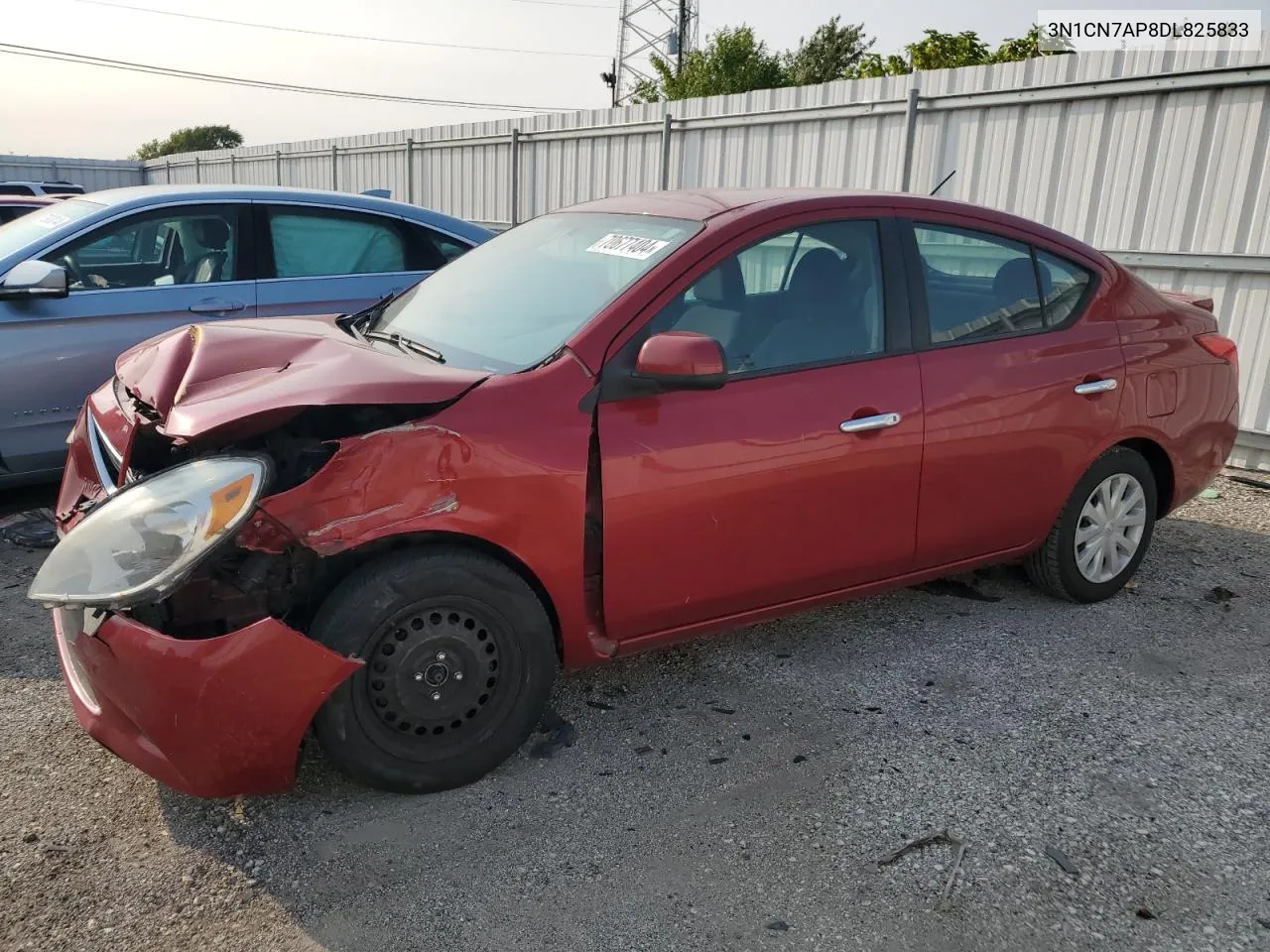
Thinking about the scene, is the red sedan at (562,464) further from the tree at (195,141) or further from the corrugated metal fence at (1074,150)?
the tree at (195,141)

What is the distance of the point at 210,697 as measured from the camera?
96.7 inches

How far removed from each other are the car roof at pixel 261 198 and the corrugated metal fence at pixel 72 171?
22.1 m

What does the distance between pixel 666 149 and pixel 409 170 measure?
263 inches

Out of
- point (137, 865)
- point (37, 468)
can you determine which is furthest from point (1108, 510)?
point (37, 468)

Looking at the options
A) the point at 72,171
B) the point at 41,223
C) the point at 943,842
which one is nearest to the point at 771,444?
the point at 943,842

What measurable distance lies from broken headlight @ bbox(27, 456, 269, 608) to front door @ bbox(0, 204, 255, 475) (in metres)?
2.76

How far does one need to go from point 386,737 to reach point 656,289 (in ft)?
5.04

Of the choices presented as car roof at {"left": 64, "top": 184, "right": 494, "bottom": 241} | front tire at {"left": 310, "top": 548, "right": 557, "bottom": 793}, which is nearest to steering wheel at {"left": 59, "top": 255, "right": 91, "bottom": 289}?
car roof at {"left": 64, "top": 184, "right": 494, "bottom": 241}

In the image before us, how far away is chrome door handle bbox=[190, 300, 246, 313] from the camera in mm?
5375

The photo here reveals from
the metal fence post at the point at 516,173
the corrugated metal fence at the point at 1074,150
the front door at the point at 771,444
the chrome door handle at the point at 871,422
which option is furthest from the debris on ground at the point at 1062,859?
the metal fence post at the point at 516,173

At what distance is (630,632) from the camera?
3.12 meters

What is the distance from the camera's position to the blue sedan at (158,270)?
16.1 feet

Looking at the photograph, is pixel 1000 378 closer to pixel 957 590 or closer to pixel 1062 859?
pixel 957 590

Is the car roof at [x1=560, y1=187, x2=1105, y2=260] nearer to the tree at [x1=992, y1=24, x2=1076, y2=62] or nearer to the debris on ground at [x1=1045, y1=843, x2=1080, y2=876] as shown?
the debris on ground at [x1=1045, y1=843, x2=1080, y2=876]
